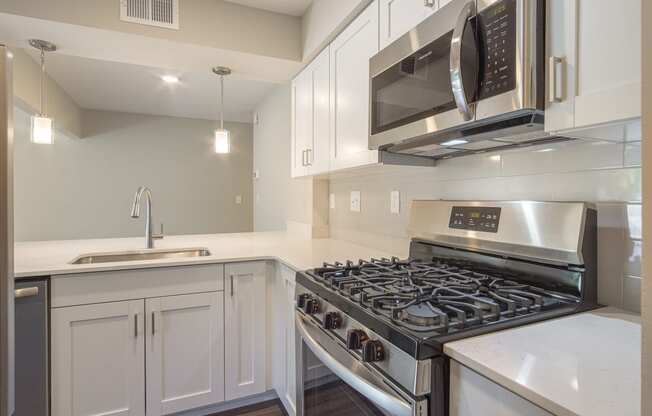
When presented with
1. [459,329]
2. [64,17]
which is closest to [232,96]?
[64,17]

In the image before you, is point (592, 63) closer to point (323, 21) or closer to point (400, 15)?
point (400, 15)

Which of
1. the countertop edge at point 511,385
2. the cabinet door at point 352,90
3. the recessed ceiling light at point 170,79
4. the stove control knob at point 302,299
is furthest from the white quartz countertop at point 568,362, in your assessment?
the recessed ceiling light at point 170,79

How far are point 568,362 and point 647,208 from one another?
1.23ft

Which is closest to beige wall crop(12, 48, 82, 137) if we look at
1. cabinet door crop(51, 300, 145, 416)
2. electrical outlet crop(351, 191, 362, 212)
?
cabinet door crop(51, 300, 145, 416)

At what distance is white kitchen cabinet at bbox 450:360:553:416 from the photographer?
1.98ft

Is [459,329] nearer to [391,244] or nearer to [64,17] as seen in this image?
[391,244]

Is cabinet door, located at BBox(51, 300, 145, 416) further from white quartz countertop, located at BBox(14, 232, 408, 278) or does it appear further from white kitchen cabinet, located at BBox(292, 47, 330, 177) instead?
white kitchen cabinet, located at BBox(292, 47, 330, 177)

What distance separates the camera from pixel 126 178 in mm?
4855

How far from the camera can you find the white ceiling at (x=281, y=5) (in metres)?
2.08

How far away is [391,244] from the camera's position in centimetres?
188

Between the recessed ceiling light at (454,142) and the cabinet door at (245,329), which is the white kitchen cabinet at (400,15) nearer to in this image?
the recessed ceiling light at (454,142)

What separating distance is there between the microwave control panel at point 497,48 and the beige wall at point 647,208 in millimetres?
452

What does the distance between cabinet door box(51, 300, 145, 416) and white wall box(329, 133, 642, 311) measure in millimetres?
1384

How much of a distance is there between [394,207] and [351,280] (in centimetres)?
74
